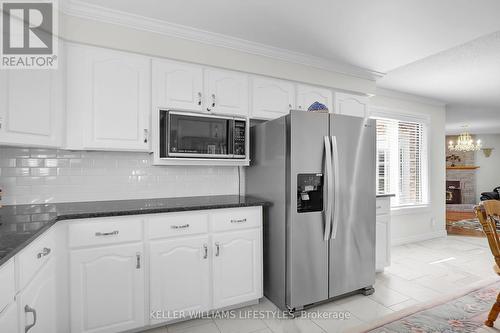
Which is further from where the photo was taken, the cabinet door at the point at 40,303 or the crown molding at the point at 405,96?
the crown molding at the point at 405,96

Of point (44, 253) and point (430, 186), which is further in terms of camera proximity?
point (430, 186)

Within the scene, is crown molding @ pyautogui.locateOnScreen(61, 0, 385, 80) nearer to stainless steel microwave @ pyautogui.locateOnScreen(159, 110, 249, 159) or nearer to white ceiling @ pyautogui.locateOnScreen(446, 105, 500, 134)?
stainless steel microwave @ pyautogui.locateOnScreen(159, 110, 249, 159)

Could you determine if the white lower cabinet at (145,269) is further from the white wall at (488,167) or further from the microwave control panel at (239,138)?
the white wall at (488,167)

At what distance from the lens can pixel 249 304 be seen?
2361 millimetres

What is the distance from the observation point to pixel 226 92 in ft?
8.29

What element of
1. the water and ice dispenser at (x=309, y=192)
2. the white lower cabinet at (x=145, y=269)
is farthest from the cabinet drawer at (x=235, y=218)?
the water and ice dispenser at (x=309, y=192)

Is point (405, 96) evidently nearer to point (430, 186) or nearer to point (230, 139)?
point (430, 186)

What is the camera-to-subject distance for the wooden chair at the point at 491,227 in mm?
1872

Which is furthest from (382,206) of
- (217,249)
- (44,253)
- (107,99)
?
(44,253)

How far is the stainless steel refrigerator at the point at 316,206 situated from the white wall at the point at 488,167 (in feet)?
30.6

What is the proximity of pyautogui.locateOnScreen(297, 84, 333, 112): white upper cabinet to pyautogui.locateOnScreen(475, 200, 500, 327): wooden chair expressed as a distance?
1695 mm

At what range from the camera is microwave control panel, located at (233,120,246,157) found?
2500mm

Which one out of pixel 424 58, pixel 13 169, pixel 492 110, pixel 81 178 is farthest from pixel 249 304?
pixel 492 110

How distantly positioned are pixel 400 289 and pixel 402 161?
2.49 m
